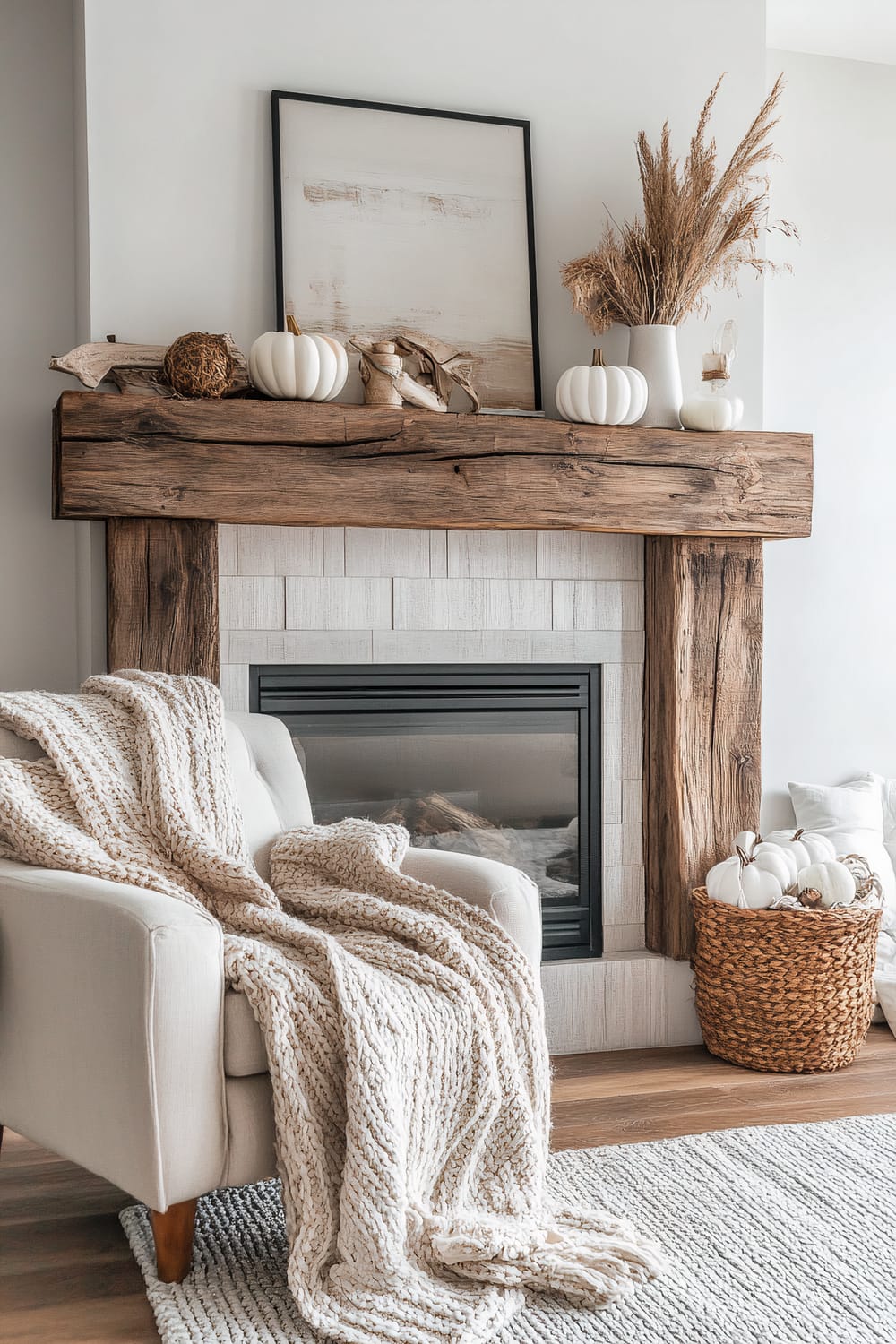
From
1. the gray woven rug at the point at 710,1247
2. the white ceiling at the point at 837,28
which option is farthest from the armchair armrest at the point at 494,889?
the white ceiling at the point at 837,28

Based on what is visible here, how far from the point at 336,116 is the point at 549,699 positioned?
1.38m

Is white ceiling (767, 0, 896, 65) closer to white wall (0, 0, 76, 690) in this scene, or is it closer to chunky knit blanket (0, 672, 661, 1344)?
white wall (0, 0, 76, 690)

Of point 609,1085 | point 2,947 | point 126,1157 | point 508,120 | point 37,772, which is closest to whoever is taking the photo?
point 126,1157

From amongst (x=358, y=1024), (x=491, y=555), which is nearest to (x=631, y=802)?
(x=491, y=555)

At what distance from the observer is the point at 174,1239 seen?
65.9 inches

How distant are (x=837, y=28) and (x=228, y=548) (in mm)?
2146

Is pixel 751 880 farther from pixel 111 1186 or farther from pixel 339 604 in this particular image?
pixel 111 1186

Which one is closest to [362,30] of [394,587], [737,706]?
[394,587]

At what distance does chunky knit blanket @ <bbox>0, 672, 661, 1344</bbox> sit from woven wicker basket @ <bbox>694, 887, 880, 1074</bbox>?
0.91 meters

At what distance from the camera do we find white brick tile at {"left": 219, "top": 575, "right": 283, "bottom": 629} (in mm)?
2594

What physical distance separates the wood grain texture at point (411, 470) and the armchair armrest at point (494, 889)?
0.78 meters

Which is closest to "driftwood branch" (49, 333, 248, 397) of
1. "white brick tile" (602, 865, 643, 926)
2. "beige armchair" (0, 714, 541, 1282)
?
"beige armchair" (0, 714, 541, 1282)

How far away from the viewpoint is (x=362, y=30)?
8.72 ft

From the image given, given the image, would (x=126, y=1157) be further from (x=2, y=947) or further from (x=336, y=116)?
(x=336, y=116)
